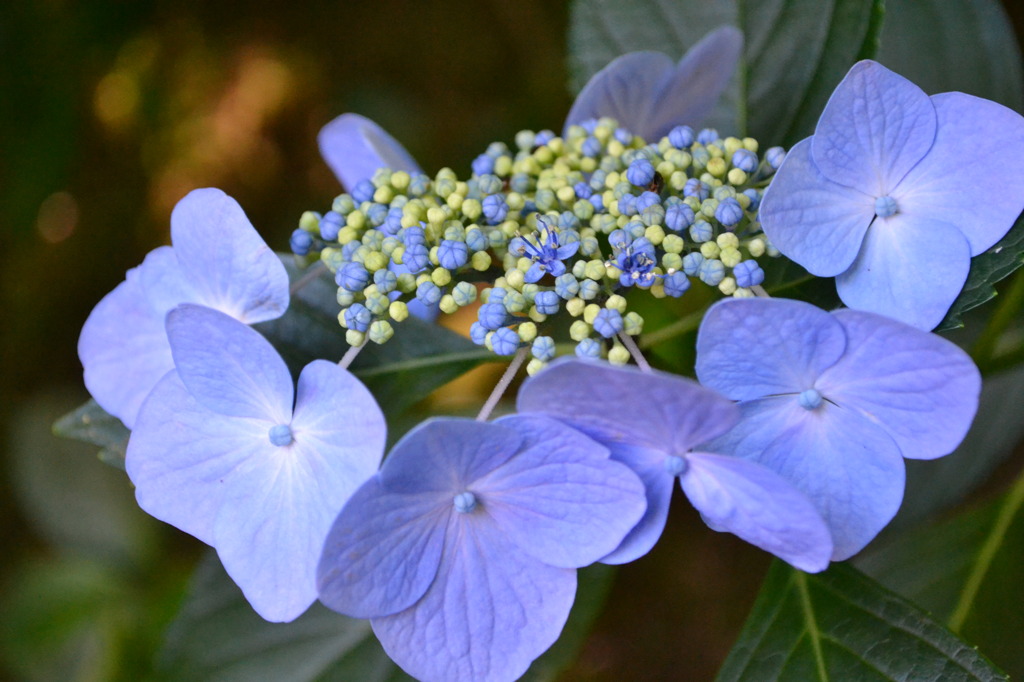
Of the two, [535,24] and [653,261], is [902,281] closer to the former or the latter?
[653,261]

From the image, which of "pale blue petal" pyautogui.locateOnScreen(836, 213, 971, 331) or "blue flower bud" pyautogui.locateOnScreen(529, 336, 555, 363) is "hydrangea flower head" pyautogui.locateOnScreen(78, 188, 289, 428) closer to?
"blue flower bud" pyautogui.locateOnScreen(529, 336, 555, 363)

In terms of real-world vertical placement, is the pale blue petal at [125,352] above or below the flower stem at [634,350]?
below

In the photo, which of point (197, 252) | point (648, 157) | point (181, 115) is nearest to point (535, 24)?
point (181, 115)

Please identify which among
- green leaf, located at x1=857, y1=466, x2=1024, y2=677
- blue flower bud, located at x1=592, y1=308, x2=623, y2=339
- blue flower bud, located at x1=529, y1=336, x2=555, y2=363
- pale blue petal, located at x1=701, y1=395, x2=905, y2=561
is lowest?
green leaf, located at x1=857, y1=466, x2=1024, y2=677

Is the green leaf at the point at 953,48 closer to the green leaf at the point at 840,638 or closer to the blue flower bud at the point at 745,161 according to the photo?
the blue flower bud at the point at 745,161

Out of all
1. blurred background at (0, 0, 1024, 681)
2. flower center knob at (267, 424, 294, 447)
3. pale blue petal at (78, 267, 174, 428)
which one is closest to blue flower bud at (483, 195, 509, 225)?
flower center knob at (267, 424, 294, 447)

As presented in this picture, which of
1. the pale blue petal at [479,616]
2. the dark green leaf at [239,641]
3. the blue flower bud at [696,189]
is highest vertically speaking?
the blue flower bud at [696,189]

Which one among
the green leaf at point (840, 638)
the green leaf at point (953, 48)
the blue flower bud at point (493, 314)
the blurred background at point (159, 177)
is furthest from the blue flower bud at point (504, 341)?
the blurred background at point (159, 177)

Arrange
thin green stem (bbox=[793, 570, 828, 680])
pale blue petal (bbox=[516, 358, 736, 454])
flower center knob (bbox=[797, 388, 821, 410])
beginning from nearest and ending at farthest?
pale blue petal (bbox=[516, 358, 736, 454])
flower center knob (bbox=[797, 388, 821, 410])
thin green stem (bbox=[793, 570, 828, 680])
